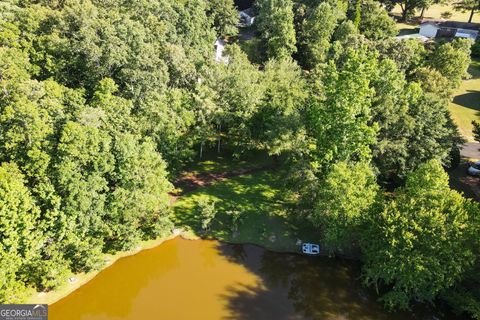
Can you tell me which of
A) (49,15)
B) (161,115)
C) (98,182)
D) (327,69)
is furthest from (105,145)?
(49,15)

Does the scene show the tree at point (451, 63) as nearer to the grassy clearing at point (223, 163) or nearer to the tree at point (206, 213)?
the grassy clearing at point (223, 163)

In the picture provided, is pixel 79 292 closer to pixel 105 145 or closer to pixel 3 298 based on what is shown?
pixel 3 298

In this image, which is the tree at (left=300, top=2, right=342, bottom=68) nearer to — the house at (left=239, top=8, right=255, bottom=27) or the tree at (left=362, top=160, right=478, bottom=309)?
the house at (left=239, top=8, right=255, bottom=27)

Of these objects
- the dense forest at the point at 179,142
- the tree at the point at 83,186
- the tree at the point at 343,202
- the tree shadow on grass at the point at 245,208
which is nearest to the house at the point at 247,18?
the dense forest at the point at 179,142

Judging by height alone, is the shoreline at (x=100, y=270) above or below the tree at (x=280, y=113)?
below

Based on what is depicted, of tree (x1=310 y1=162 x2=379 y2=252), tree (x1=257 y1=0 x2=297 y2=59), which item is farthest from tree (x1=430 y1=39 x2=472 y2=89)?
tree (x1=310 y1=162 x2=379 y2=252)

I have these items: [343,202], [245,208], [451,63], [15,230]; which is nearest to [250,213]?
[245,208]

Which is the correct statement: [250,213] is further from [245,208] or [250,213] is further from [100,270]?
[100,270]
